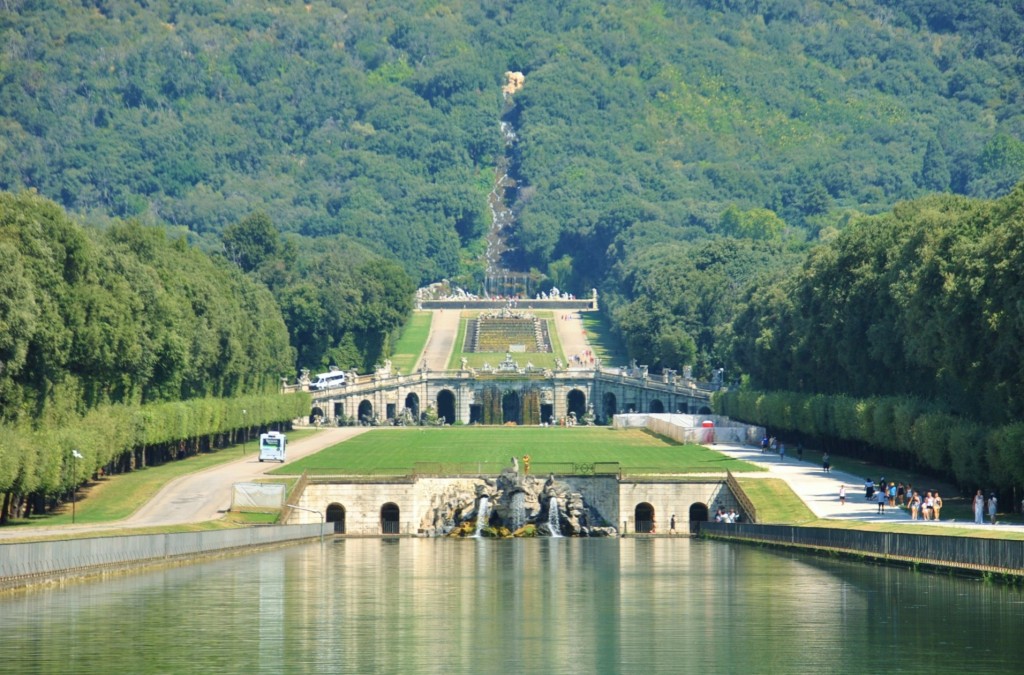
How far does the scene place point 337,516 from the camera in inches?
4058

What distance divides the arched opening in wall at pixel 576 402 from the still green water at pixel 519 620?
Result: 367 feet

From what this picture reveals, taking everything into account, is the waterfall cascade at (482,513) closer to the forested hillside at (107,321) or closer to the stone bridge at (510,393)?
the forested hillside at (107,321)

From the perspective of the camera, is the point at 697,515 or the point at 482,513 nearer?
the point at 697,515

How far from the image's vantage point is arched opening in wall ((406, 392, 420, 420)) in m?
190

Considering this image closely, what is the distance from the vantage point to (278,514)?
97.4 metres

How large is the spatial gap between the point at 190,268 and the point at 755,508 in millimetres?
53488

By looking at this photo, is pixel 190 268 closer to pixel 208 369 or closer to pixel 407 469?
pixel 208 369

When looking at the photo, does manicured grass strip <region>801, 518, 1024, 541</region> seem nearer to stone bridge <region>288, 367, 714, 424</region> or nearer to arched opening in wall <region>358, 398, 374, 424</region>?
stone bridge <region>288, 367, 714, 424</region>

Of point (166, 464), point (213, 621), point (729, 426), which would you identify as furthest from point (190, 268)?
point (213, 621)

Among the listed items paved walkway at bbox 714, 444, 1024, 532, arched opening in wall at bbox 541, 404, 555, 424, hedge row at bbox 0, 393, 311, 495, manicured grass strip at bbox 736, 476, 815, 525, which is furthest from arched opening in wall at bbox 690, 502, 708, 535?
arched opening in wall at bbox 541, 404, 555, 424

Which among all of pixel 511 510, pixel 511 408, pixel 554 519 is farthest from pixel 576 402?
pixel 554 519

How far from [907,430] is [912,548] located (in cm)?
3030

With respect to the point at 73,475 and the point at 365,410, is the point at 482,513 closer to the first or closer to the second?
the point at 73,475

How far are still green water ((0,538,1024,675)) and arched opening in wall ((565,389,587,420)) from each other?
112 meters
